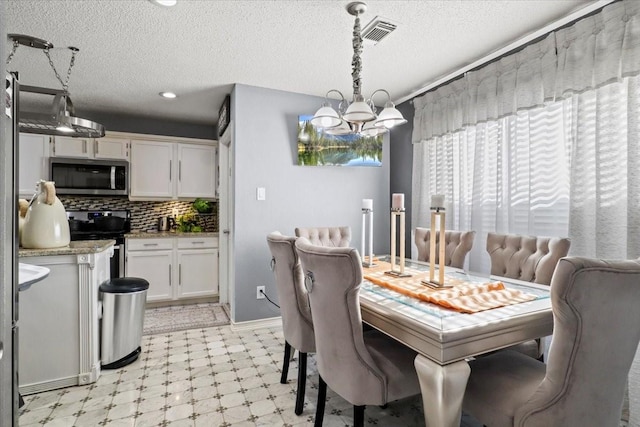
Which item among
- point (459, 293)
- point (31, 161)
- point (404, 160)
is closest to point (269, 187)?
point (404, 160)

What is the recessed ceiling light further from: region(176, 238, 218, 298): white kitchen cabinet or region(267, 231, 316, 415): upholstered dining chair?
region(176, 238, 218, 298): white kitchen cabinet

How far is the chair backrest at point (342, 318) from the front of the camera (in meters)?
1.25

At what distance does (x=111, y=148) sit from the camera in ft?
13.0

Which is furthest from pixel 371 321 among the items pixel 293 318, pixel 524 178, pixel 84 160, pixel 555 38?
pixel 84 160

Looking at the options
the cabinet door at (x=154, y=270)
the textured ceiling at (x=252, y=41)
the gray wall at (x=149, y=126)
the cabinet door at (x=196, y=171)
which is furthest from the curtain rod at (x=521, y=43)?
the cabinet door at (x=154, y=270)

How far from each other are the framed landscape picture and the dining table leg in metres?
2.56

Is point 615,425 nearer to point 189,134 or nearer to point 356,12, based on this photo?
point 356,12

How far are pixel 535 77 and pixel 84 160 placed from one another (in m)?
4.67

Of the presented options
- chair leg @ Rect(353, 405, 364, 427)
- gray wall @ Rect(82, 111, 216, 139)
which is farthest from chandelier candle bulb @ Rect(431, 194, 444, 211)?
gray wall @ Rect(82, 111, 216, 139)

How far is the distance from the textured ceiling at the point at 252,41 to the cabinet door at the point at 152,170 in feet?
2.75

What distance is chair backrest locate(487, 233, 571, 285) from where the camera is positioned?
5.84 ft

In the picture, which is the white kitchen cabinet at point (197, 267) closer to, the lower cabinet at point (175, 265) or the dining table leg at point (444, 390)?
the lower cabinet at point (175, 265)

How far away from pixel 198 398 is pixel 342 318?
4.41ft

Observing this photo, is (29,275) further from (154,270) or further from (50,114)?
(154,270)
